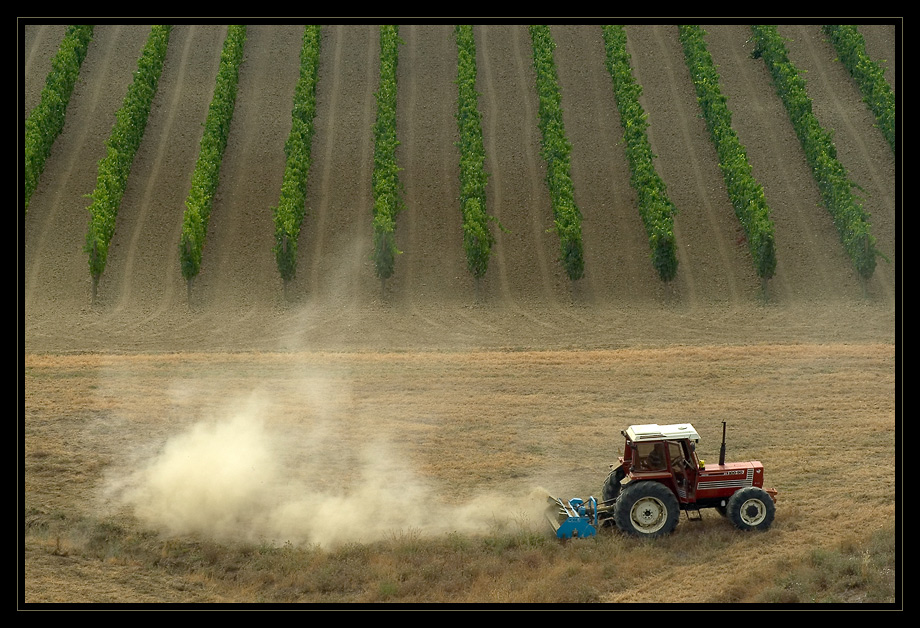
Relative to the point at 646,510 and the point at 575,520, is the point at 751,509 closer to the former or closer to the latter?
the point at 646,510

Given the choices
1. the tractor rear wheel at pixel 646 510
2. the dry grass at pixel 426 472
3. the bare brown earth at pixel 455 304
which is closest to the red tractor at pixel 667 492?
the tractor rear wheel at pixel 646 510

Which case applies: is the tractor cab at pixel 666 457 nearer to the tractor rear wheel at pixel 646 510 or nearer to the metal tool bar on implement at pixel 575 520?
the tractor rear wheel at pixel 646 510

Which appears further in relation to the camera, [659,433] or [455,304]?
[455,304]

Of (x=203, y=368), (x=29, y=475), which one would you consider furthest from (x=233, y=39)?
(x=29, y=475)

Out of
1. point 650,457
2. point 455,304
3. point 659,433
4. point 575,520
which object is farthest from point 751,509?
point 455,304

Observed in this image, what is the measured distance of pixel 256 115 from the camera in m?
51.9

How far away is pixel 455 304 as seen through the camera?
132 feet

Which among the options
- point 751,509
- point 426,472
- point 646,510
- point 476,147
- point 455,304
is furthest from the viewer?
point 476,147

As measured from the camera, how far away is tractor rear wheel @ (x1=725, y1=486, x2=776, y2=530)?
64.8ft

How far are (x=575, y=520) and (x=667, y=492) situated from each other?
6.42ft

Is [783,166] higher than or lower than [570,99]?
lower

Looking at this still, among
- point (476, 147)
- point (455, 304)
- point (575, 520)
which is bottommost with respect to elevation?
point (575, 520)

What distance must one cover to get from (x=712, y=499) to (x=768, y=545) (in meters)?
1.42

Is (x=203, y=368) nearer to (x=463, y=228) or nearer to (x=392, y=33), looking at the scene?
(x=463, y=228)
